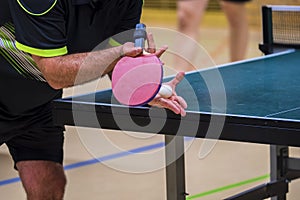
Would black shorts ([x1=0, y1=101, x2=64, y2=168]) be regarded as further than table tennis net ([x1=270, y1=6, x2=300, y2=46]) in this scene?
No

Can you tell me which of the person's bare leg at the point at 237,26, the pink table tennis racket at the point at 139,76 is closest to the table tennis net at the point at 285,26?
the pink table tennis racket at the point at 139,76

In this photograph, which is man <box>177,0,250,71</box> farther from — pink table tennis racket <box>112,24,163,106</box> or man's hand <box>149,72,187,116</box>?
pink table tennis racket <box>112,24,163,106</box>

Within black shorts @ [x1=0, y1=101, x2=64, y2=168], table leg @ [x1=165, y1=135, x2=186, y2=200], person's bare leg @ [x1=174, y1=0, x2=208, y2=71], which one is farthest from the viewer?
person's bare leg @ [x1=174, y1=0, x2=208, y2=71]

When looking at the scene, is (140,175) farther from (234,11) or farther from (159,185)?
(234,11)

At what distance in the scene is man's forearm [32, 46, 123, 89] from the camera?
2.40 m

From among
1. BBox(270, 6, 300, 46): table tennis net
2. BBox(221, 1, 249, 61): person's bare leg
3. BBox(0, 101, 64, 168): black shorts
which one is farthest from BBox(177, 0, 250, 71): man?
BBox(0, 101, 64, 168): black shorts

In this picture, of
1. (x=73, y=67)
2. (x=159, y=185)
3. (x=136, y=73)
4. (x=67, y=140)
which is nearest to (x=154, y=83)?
(x=136, y=73)

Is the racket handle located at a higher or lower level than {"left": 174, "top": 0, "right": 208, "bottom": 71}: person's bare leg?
higher

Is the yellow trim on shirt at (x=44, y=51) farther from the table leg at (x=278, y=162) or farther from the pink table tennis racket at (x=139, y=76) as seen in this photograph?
the table leg at (x=278, y=162)

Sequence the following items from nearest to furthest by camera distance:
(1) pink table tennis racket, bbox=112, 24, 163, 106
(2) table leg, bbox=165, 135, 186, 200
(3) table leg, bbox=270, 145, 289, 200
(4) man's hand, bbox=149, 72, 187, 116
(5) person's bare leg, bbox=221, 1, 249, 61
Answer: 1. (1) pink table tennis racket, bbox=112, 24, 163, 106
2. (4) man's hand, bbox=149, 72, 187, 116
3. (2) table leg, bbox=165, 135, 186, 200
4. (3) table leg, bbox=270, 145, 289, 200
5. (5) person's bare leg, bbox=221, 1, 249, 61

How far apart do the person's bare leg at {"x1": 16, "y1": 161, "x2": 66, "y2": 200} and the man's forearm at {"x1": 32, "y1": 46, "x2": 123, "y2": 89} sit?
66cm

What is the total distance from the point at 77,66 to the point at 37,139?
0.70m

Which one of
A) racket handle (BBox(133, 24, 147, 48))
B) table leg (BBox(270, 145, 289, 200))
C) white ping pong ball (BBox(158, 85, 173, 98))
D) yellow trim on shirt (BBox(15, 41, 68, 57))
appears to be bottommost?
table leg (BBox(270, 145, 289, 200))

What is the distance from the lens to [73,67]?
2400 mm
